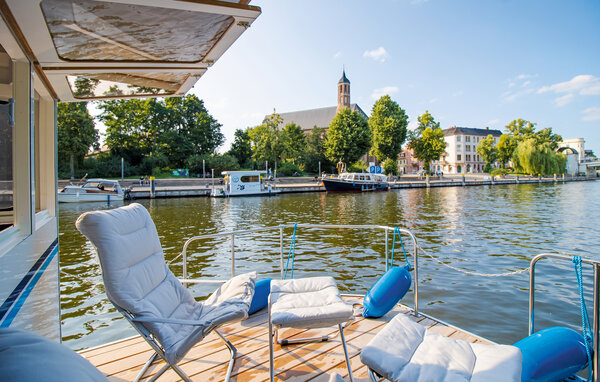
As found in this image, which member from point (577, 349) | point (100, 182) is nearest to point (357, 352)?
point (577, 349)

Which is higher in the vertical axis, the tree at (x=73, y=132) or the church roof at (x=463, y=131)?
the church roof at (x=463, y=131)

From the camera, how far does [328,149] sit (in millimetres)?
47312

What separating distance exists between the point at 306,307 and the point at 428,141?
52291 mm

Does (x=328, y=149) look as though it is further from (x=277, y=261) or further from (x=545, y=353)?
(x=545, y=353)

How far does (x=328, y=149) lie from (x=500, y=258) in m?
38.9

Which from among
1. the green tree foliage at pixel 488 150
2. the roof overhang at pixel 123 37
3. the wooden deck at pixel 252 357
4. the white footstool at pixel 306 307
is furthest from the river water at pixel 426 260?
the green tree foliage at pixel 488 150

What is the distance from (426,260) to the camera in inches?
356

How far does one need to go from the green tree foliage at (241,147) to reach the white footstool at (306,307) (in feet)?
152

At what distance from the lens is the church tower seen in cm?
7400

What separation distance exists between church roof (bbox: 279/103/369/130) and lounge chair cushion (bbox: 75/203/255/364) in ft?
238

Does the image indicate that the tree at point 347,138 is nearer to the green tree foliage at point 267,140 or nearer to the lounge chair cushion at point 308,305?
the green tree foliage at point 267,140

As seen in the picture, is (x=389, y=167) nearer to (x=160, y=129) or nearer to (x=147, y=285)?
(x=160, y=129)

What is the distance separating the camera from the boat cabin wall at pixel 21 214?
1930 millimetres

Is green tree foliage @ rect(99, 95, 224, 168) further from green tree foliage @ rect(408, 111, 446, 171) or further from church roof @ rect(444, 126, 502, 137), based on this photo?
church roof @ rect(444, 126, 502, 137)
